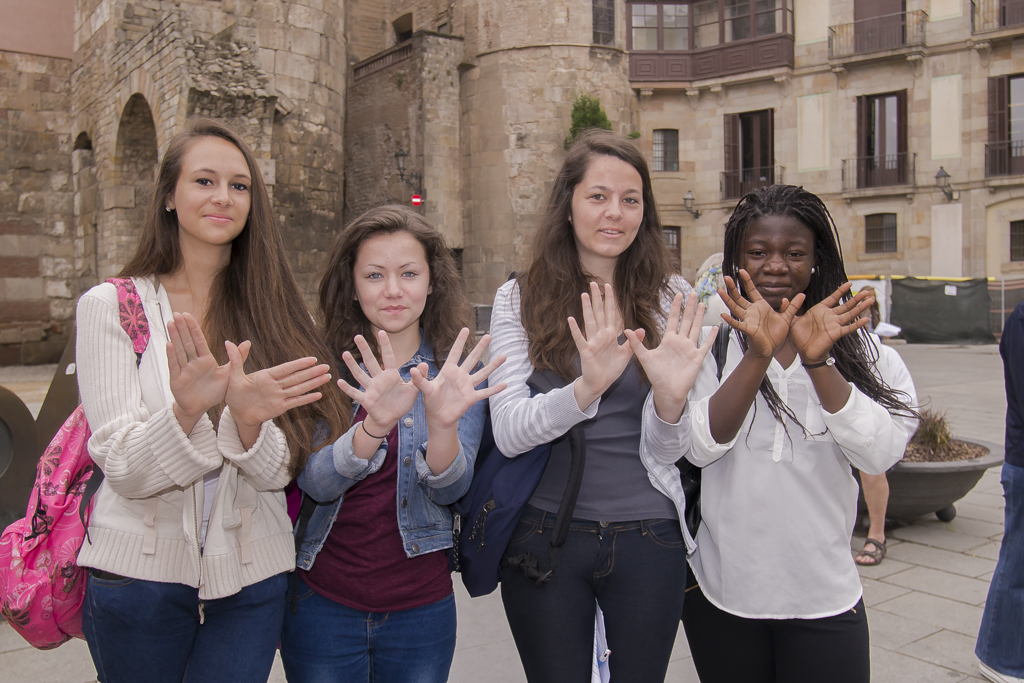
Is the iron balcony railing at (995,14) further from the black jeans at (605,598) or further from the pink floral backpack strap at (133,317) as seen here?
the pink floral backpack strap at (133,317)

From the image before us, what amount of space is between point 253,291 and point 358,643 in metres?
1.00

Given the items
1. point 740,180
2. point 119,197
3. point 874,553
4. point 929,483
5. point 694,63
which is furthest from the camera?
point 694,63

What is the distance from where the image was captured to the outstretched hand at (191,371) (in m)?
1.66

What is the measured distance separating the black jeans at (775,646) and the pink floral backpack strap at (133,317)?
1.60 m

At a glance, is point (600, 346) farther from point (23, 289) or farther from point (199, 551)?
point (23, 289)

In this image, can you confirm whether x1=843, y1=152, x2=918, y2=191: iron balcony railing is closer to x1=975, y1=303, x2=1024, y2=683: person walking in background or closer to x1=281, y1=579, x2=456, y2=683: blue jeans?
x1=975, y1=303, x2=1024, y2=683: person walking in background

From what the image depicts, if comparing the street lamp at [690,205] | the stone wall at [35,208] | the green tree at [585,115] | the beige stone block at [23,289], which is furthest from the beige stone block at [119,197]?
the street lamp at [690,205]

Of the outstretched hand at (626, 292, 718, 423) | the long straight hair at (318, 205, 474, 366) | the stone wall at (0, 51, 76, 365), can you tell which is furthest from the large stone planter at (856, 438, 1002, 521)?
the stone wall at (0, 51, 76, 365)

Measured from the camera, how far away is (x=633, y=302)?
2.26 meters

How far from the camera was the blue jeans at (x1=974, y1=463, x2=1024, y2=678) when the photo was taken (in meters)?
2.83

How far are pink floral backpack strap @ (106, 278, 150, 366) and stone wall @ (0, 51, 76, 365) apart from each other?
49.6 feet

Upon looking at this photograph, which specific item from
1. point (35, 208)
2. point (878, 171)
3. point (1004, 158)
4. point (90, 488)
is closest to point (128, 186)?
point (35, 208)

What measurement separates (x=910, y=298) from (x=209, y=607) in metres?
21.9

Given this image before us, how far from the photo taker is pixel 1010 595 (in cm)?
284
